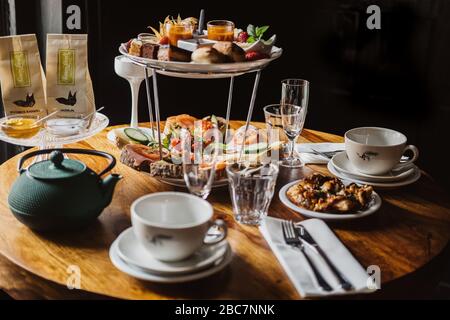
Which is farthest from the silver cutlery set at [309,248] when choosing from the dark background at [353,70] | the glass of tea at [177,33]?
the dark background at [353,70]

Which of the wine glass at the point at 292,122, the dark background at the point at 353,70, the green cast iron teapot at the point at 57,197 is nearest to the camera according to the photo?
the green cast iron teapot at the point at 57,197

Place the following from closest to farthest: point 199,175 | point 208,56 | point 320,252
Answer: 1. point 320,252
2. point 199,175
3. point 208,56

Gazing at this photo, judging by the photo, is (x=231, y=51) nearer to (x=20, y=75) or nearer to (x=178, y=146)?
(x=178, y=146)

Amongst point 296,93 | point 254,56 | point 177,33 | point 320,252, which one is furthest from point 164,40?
point 320,252

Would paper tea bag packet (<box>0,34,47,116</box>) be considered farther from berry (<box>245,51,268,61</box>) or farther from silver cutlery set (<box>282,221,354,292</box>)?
silver cutlery set (<box>282,221,354,292</box>)

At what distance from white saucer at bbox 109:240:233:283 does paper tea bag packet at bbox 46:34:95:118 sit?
2.17 ft

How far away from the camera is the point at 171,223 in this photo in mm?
1185

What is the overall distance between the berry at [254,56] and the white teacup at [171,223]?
48 cm

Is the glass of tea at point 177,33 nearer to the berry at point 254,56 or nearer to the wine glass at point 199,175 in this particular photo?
the berry at point 254,56

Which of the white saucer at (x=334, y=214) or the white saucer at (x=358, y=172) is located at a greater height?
the white saucer at (x=358, y=172)

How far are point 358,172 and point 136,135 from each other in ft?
1.96

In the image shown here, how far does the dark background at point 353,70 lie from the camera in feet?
9.62
